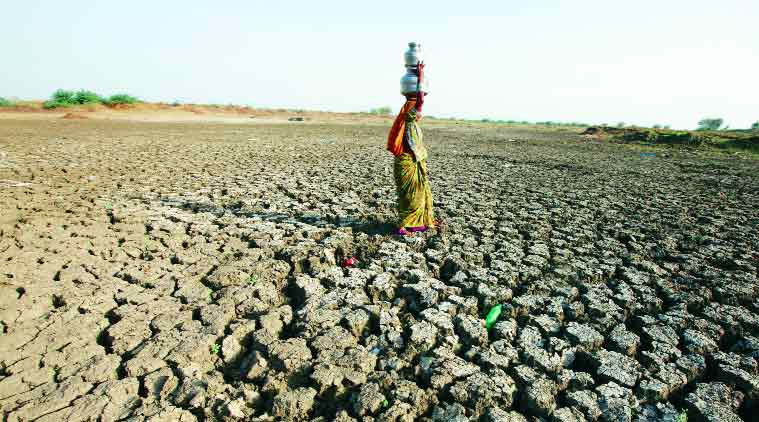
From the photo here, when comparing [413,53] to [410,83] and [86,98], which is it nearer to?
[410,83]

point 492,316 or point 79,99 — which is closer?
point 492,316

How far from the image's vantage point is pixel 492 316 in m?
2.88

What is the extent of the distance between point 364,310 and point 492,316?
89 centimetres

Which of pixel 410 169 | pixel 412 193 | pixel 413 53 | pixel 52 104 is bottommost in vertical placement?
pixel 412 193

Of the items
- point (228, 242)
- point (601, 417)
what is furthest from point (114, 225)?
point (601, 417)

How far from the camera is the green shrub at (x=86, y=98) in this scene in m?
30.4

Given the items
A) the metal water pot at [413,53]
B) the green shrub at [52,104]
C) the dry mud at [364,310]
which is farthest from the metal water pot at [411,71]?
the green shrub at [52,104]

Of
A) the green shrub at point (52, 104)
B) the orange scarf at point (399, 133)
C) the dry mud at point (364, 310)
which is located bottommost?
the dry mud at point (364, 310)

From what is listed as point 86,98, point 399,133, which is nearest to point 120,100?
point 86,98

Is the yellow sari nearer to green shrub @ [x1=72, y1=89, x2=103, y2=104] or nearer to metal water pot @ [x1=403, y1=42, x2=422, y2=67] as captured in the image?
metal water pot @ [x1=403, y1=42, x2=422, y2=67]

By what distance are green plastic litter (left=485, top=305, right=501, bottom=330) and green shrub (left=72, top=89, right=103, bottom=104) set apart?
120 ft

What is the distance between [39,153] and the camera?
32.0 feet

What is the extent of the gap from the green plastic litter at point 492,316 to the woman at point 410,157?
1.68m

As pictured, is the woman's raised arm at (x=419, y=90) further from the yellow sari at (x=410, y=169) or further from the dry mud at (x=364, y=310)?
the dry mud at (x=364, y=310)
